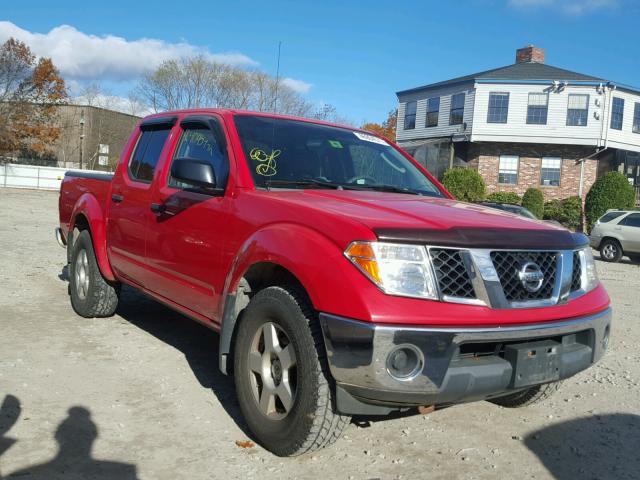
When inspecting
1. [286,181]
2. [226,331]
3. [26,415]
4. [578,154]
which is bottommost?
[26,415]

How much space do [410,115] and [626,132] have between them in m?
11.3

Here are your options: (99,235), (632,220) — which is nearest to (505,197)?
(632,220)

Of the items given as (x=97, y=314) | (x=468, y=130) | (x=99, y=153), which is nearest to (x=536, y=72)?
(x=468, y=130)

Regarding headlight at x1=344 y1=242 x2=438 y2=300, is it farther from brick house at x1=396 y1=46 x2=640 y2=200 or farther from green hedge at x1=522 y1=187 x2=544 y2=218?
brick house at x1=396 y1=46 x2=640 y2=200

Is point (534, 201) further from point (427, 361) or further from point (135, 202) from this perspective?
point (427, 361)

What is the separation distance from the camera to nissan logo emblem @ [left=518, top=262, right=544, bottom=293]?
2996mm

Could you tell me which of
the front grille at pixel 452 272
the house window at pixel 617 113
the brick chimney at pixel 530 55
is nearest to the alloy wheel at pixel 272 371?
the front grille at pixel 452 272

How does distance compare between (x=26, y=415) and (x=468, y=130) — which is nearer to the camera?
(x=26, y=415)

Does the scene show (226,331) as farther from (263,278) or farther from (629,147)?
(629,147)

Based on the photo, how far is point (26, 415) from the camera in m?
3.67

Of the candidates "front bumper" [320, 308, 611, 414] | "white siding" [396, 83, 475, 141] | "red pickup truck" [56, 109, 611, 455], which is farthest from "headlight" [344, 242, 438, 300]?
"white siding" [396, 83, 475, 141]

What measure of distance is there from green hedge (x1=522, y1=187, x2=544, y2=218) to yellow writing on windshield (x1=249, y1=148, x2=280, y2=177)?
84.6 feet

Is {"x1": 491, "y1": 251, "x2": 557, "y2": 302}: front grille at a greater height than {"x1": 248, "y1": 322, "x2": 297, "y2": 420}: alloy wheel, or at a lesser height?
greater

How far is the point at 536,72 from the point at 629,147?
6.12 meters
